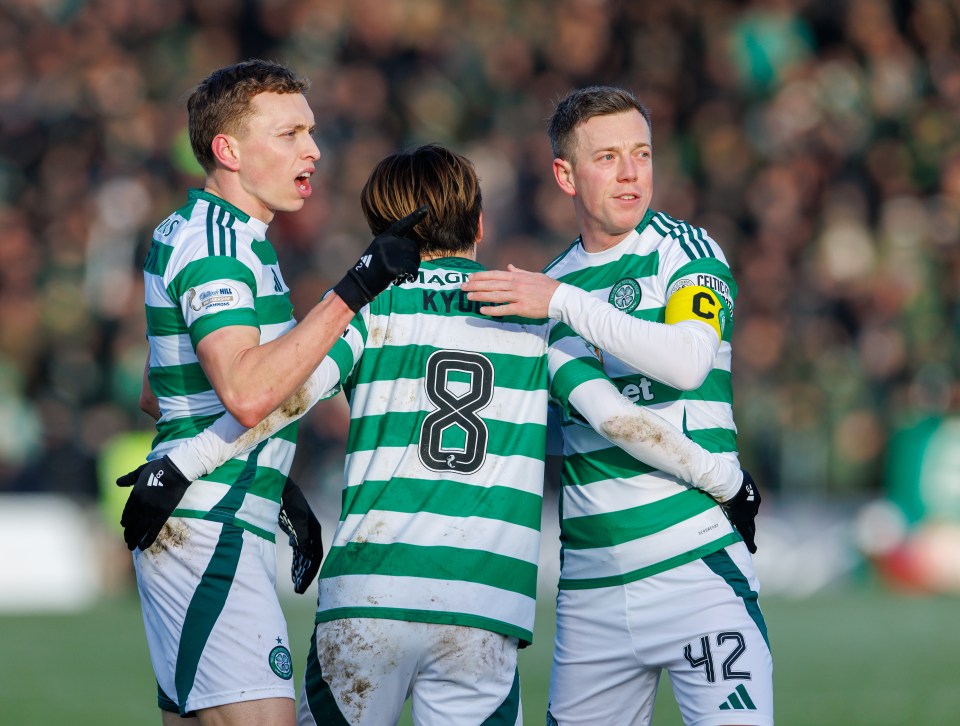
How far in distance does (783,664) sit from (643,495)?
5.70 m

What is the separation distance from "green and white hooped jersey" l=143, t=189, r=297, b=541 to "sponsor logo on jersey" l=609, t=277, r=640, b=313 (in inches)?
46.8

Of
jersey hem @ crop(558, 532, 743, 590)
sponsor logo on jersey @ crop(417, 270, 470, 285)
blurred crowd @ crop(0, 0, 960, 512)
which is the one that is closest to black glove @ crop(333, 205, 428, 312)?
sponsor logo on jersey @ crop(417, 270, 470, 285)


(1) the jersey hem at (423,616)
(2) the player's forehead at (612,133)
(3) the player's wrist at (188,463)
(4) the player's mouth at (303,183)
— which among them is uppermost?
(2) the player's forehead at (612,133)

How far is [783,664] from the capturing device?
33.4 ft

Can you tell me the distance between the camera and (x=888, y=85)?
17.4 meters

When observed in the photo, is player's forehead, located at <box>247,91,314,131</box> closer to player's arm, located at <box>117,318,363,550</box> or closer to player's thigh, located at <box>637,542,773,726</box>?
player's arm, located at <box>117,318,363,550</box>

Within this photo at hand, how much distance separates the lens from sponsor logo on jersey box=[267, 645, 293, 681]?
4.50 meters

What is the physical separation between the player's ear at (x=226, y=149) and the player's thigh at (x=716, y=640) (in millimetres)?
2093

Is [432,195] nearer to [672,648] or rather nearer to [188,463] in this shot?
[188,463]

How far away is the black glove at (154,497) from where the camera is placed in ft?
14.9

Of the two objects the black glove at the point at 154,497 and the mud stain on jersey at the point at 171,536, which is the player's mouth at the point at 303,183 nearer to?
the black glove at the point at 154,497

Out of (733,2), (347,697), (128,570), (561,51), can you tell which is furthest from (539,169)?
(347,697)

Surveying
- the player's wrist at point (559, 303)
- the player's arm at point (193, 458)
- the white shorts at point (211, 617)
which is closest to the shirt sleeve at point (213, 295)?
the player's arm at point (193, 458)

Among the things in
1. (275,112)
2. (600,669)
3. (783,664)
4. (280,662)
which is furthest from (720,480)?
(783,664)
